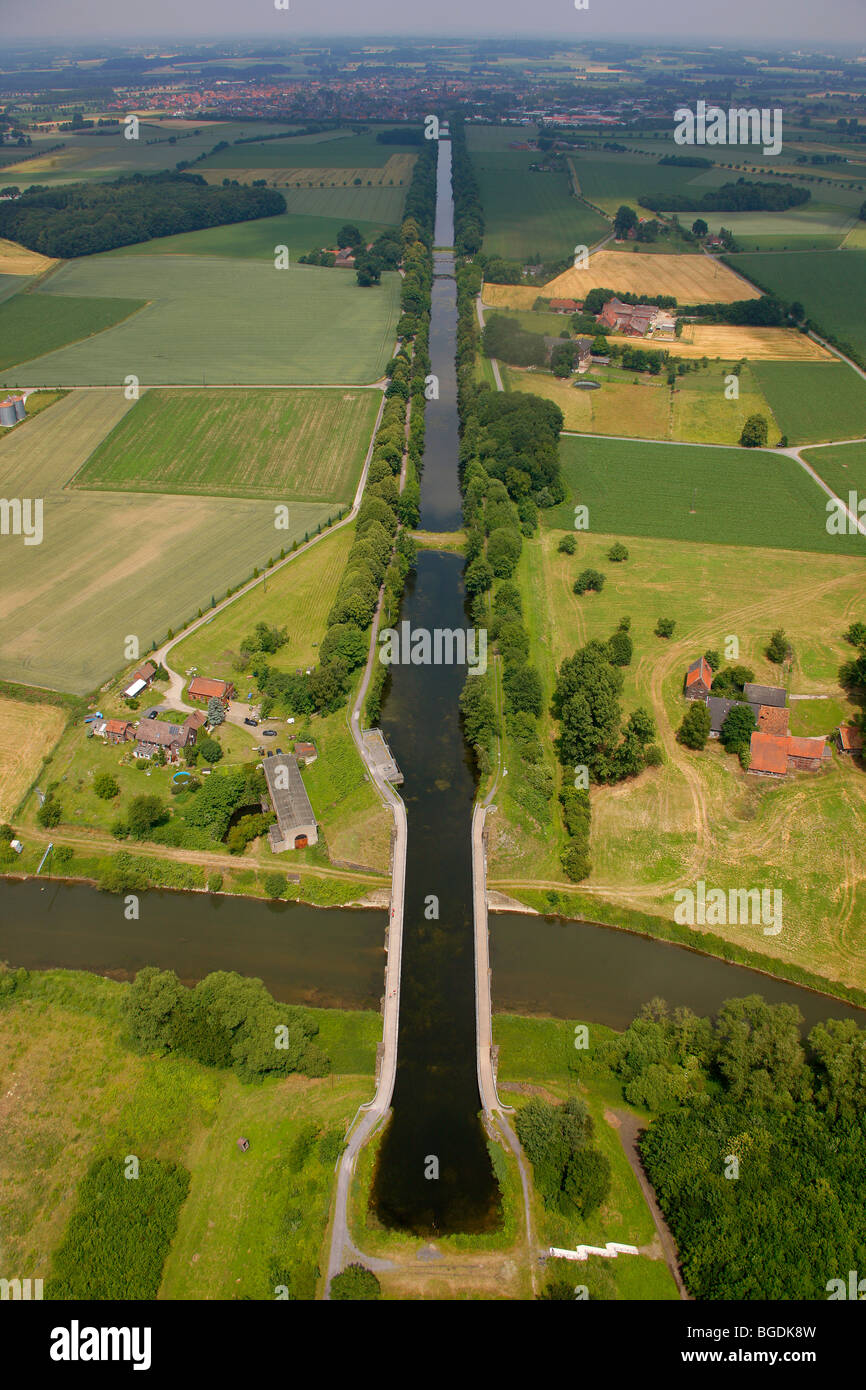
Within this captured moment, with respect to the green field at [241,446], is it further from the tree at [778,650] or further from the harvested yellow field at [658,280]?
the harvested yellow field at [658,280]

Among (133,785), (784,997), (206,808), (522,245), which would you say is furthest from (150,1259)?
(522,245)

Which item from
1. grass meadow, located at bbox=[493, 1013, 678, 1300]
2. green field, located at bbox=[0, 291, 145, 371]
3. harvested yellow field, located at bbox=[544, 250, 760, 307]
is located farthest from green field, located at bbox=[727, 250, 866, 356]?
grass meadow, located at bbox=[493, 1013, 678, 1300]

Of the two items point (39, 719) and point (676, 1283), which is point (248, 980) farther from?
point (39, 719)

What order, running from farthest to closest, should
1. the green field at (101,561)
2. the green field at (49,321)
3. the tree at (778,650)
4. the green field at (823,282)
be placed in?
the green field at (823,282)
the green field at (49,321)
the green field at (101,561)
the tree at (778,650)

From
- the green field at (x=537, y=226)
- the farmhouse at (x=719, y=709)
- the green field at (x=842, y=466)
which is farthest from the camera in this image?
the green field at (x=537, y=226)

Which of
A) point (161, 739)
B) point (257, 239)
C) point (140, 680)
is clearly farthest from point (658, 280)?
point (161, 739)

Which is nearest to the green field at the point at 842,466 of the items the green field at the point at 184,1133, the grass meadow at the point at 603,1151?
the grass meadow at the point at 603,1151

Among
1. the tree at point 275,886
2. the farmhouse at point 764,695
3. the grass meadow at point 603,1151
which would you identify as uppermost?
the farmhouse at point 764,695

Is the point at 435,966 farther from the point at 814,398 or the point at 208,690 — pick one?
the point at 814,398
